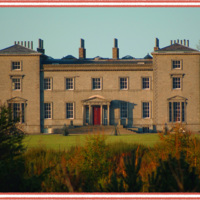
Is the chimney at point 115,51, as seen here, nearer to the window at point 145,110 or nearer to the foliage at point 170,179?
the window at point 145,110

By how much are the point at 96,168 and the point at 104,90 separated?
112 ft

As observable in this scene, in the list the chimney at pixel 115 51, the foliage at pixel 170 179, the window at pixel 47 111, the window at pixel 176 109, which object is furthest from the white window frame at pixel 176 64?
the foliage at pixel 170 179

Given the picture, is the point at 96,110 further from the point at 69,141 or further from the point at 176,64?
the point at 69,141

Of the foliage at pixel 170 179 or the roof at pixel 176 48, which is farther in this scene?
the roof at pixel 176 48

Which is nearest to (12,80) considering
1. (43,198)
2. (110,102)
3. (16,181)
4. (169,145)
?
(110,102)

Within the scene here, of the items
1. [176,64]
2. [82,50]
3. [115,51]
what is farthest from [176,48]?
[82,50]

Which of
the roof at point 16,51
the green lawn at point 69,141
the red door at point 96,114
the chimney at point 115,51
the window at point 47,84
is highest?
the chimney at point 115,51

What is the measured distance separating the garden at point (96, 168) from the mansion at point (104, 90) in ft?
92.9

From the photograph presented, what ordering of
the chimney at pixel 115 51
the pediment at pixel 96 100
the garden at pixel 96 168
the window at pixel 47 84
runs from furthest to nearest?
the chimney at pixel 115 51
the window at pixel 47 84
the pediment at pixel 96 100
the garden at pixel 96 168

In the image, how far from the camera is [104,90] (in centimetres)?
4734

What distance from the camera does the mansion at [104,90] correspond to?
46469 mm

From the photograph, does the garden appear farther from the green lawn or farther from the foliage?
the green lawn

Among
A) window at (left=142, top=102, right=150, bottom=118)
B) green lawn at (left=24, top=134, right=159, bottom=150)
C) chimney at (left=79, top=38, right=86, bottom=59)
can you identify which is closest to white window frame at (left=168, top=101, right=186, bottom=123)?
window at (left=142, top=102, right=150, bottom=118)

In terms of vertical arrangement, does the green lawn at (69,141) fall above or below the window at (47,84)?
below
